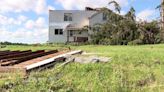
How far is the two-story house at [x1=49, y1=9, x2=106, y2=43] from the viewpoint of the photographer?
190 feet

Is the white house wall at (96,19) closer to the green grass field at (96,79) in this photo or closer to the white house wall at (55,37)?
the white house wall at (55,37)

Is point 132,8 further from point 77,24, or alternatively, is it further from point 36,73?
point 36,73

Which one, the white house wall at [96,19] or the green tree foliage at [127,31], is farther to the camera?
the white house wall at [96,19]

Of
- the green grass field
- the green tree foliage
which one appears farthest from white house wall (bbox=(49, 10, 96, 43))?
the green grass field

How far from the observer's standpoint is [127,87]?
356 inches

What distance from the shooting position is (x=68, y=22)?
60.2m

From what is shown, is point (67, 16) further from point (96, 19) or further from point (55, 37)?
point (96, 19)

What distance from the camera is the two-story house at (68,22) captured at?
58.0m

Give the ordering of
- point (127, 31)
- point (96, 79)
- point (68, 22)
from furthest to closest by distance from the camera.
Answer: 1. point (68, 22)
2. point (127, 31)
3. point (96, 79)

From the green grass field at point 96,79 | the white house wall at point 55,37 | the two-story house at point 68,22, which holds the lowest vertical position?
the green grass field at point 96,79

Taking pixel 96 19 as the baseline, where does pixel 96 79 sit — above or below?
below

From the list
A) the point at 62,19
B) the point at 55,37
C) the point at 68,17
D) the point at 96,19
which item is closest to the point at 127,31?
the point at 96,19

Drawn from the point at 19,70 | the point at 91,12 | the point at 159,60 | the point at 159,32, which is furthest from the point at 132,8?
the point at 19,70

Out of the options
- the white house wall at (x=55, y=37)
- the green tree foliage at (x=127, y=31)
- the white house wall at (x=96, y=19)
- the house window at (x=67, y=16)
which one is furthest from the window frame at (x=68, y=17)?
the green tree foliage at (x=127, y=31)
